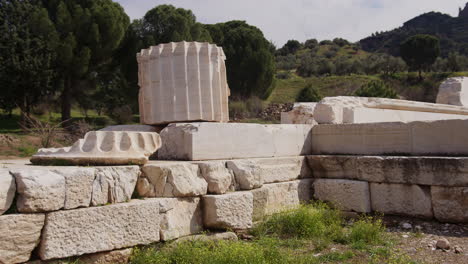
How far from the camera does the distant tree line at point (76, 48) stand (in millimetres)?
19484

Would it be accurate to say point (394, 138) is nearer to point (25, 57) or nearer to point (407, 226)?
point (407, 226)

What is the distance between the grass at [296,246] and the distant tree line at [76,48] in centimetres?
1690

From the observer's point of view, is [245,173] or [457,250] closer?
[457,250]

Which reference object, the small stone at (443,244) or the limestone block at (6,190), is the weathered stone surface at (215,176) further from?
the small stone at (443,244)

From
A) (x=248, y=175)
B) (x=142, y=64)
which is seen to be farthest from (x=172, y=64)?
(x=248, y=175)

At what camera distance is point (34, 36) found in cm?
2034

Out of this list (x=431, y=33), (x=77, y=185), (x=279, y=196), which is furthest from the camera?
(x=431, y=33)

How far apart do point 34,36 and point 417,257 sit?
2075cm

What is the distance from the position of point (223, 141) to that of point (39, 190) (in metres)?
2.41

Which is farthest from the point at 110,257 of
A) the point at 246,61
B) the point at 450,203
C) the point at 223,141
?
the point at 246,61

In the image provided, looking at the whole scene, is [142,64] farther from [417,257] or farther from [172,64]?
[417,257]

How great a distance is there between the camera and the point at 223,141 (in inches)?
205

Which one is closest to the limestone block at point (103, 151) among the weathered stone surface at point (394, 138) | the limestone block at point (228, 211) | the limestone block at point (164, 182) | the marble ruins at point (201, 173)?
the marble ruins at point (201, 173)

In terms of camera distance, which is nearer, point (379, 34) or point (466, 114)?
point (466, 114)
